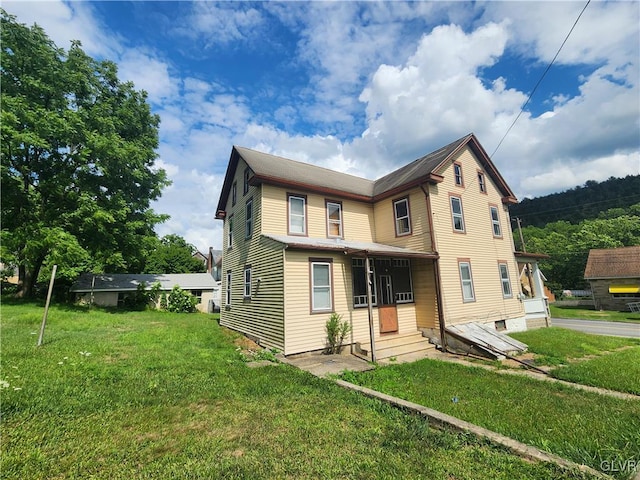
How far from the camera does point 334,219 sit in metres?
13.6

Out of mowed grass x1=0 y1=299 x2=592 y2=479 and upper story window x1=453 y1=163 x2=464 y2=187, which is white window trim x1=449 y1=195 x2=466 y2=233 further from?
mowed grass x1=0 y1=299 x2=592 y2=479

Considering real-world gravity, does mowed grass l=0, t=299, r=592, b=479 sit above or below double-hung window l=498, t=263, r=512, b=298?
below

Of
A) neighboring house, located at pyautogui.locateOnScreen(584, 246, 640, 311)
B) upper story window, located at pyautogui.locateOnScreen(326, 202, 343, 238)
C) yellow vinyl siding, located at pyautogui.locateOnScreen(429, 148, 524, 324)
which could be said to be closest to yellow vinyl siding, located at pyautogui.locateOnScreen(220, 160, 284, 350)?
upper story window, located at pyautogui.locateOnScreen(326, 202, 343, 238)

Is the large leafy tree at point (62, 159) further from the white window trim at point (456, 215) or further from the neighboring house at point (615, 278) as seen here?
the neighboring house at point (615, 278)

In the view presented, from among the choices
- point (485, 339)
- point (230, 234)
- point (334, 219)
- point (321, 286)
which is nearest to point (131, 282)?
point (230, 234)

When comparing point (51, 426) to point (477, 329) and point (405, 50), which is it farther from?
point (405, 50)

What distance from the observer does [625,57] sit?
711 cm

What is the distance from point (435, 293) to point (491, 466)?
8862mm

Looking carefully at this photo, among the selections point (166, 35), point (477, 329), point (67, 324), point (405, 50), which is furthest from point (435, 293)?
point (67, 324)

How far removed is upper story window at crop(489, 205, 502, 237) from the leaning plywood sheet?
586 centimetres

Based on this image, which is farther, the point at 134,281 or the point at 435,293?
the point at 134,281

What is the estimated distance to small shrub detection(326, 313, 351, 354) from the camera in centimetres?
957

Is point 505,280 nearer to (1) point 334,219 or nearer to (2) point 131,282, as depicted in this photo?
(1) point 334,219

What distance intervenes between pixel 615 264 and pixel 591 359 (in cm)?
2864
